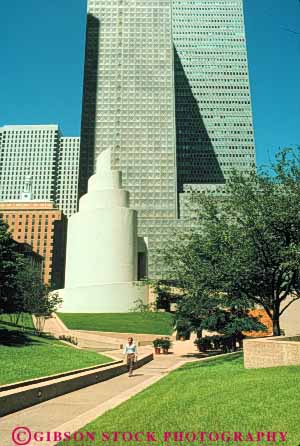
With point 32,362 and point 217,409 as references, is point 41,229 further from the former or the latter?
point 217,409

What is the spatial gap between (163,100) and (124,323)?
340 feet

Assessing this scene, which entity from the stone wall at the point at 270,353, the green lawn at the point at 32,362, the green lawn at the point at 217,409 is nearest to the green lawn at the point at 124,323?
the green lawn at the point at 32,362

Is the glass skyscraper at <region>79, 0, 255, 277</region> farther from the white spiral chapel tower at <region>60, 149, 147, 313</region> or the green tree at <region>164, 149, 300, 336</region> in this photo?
the green tree at <region>164, 149, 300, 336</region>

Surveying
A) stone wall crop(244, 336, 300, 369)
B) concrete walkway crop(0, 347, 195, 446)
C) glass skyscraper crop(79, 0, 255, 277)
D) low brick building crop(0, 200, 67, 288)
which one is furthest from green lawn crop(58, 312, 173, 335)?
low brick building crop(0, 200, 67, 288)

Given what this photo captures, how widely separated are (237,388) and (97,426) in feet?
14.0

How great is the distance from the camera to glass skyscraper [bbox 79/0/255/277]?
439ft

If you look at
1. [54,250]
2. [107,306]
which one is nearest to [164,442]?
[107,306]

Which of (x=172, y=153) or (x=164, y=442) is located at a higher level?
(x=172, y=153)

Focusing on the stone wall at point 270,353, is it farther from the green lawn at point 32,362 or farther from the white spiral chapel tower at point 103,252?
the white spiral chapel tower at point 103,252

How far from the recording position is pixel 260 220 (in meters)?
20.0

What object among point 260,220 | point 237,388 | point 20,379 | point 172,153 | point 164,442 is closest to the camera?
point 164,442

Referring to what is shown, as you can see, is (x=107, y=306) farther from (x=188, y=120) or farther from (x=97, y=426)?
(x=188, y=120)

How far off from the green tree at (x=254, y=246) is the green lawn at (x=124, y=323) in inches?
1011

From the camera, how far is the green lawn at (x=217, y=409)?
7.08 metres
